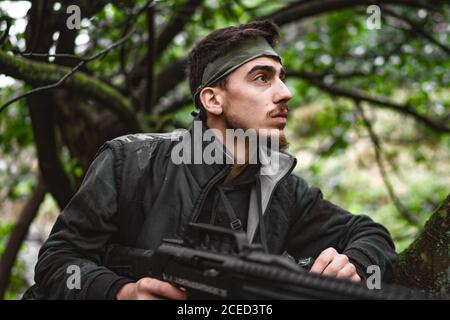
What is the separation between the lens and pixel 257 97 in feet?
7.87

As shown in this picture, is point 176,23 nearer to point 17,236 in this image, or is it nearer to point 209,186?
point 17,236

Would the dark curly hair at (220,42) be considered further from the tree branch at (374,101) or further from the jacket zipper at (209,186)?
the tree branch at (374,101)

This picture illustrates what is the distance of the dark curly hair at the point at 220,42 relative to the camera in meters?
2.55

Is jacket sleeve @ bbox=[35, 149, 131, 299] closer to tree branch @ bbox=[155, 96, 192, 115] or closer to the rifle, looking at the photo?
the rifle

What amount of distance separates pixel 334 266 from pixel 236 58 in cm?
114

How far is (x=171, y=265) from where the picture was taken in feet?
5.70

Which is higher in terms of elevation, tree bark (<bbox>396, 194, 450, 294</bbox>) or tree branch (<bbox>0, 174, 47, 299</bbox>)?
tree branch (<bbox>0, 174, 47, 299</bbox>)

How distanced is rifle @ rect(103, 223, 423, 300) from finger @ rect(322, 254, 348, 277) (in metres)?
0.38

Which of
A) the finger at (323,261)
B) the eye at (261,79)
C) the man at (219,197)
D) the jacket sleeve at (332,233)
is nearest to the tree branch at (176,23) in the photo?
the man at (219,197)

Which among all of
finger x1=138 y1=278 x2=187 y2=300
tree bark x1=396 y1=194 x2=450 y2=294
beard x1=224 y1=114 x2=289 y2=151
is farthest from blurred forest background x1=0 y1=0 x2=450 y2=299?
finger x1=138 y1=278 x2=187 y2=300

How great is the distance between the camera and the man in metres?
2.03

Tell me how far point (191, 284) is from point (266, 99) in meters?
1.07
